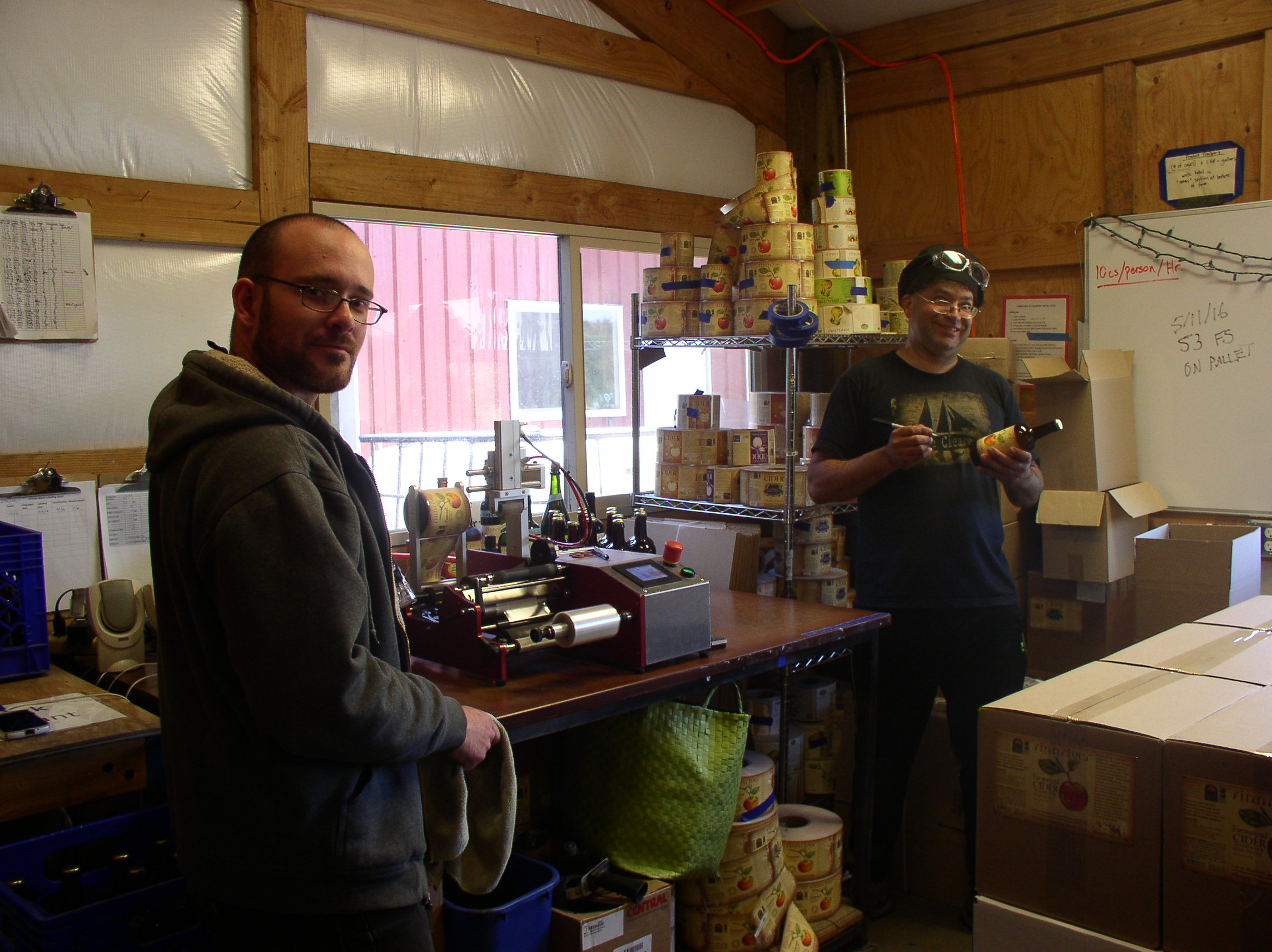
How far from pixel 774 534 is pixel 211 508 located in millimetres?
2451

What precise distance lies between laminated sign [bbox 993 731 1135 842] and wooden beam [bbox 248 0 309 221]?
2.40 meters

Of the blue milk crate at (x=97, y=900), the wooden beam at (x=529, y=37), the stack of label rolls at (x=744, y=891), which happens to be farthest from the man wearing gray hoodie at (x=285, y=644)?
the wooden beam at (x=529, y=37)

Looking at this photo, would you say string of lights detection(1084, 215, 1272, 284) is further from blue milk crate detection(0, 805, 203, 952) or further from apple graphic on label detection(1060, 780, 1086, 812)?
blue milk crate detection(0, 805, 203, 952)

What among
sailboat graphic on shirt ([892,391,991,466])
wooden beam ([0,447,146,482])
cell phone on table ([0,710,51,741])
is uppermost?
sailboat graphic on shirt ([892,391,991,466])

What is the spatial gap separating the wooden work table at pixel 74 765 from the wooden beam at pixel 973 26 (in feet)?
12.5

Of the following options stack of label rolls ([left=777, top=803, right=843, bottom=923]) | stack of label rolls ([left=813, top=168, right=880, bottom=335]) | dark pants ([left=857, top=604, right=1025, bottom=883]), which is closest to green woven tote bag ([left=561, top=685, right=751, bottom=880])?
stack of label rolls ([left=777, top=803, right=843, bottom=923])

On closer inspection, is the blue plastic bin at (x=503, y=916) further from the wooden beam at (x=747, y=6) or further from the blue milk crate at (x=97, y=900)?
the wooden beam at (x=747, y=6)

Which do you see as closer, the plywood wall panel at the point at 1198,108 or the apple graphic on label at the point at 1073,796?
the apple graphic on label at the point at 1073,796

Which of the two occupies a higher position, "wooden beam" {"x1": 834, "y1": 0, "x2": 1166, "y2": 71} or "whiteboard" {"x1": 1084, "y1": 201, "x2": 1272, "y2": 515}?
"wooden beam" {"x1": 834, "y1": 0, "x2": 1166, "y2": 71}

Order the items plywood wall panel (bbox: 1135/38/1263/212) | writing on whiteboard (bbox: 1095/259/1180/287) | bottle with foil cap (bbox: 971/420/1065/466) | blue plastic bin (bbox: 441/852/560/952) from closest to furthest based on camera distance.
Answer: blue plastic bin (bbox: 441/852/560/952) < bottle with foil cap (bbox: 971/420/1065/466) < plywood wall panel (bbox: 1135/38/1263/212) < writing on whiteboard (bbox: 1095/259/1180/287)

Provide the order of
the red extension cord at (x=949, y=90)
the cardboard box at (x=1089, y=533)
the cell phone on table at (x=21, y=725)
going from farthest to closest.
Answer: the red extension cord at (x=949, y=90) → the cardboard box at (x=1089, y=533) → the cell phone on table at (x=21, y=725)

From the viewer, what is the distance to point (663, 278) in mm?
3494

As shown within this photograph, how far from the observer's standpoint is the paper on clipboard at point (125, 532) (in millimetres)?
2602

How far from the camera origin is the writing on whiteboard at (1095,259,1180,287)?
11.5ft
